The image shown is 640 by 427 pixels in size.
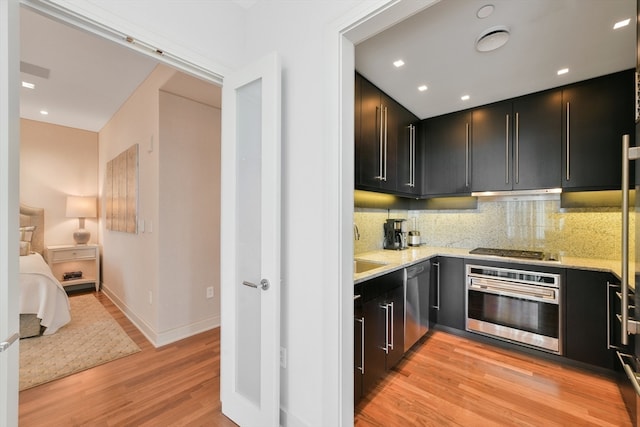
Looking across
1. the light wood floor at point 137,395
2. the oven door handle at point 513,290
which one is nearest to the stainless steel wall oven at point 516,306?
the oven door handle at point 513,290

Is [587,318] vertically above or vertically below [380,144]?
below

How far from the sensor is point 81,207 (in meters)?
4.60

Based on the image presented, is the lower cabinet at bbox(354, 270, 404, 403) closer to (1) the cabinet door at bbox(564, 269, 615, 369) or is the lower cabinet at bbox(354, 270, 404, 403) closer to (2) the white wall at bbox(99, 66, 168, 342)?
(1) the cabinet door at bbox(564, 269, 615, 369)

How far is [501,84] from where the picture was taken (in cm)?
246

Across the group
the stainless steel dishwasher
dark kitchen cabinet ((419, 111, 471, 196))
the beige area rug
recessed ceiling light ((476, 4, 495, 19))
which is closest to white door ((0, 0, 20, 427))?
the beige area rug

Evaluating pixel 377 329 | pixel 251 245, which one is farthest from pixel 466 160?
pixel 251 245

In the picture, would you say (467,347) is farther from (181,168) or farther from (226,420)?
(181,168)

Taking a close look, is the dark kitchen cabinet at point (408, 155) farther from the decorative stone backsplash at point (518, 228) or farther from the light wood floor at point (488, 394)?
the light wood floor at point (488, 394)

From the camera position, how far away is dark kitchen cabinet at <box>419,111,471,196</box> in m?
3.05

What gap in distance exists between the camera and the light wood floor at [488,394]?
Answer: 5.78 feet

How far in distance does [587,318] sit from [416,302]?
1.35 metres

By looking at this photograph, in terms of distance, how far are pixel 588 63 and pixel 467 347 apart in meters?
2.64

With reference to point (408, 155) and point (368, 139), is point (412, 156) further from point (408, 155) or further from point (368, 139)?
point (368, 139)

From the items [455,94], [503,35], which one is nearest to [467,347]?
[455,94]
